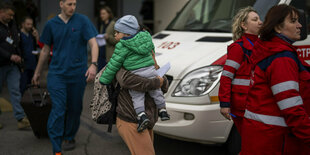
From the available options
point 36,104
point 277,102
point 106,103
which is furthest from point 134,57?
point 36,104

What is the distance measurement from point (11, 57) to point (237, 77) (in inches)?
146

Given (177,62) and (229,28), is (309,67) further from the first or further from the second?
(229,28)

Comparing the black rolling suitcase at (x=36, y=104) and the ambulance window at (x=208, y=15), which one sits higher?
the ambulance window at (x=208, y=15)

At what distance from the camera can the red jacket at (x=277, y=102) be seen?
2.24 meters

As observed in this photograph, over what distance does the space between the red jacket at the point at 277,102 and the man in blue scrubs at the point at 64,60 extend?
7.48 feet

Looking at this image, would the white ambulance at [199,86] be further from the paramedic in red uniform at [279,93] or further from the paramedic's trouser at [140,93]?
the paramedic in red uniform at [279,93]

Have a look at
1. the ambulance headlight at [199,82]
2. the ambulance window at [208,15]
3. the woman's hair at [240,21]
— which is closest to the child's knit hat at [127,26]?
the woman's hair at [240,21]

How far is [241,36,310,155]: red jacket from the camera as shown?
2.24 meters

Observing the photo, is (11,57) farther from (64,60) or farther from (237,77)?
(237,77)

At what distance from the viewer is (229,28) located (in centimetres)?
472

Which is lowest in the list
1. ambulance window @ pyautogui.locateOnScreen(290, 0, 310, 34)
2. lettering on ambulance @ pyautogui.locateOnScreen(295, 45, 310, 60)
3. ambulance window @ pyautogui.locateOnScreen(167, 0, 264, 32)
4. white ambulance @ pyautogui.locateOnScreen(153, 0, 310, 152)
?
white ambulance @ pyautogui.locateOnScreen(153, 0, 310, 152)

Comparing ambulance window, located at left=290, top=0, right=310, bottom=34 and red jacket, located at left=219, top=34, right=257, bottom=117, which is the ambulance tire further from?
ambulance window, located at left=290, top=0, right=310, bottom=34

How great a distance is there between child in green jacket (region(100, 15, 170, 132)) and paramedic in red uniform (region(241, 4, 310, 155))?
2.85ft

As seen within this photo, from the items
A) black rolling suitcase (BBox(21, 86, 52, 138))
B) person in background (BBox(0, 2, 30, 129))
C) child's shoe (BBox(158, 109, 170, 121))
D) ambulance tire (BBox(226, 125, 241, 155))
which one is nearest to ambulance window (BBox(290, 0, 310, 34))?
ambulance tire (BBox(226, 125, 241, 155))
